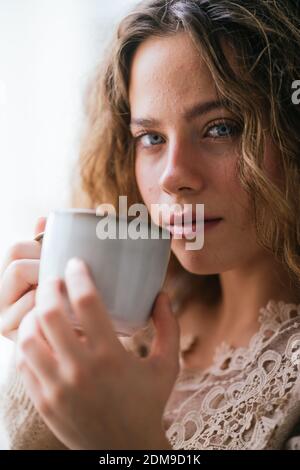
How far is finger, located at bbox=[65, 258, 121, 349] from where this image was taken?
0.53m

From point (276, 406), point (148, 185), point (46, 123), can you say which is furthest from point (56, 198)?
point (276, 406)

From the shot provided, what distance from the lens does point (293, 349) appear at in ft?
2.63

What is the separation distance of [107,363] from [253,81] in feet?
1.46

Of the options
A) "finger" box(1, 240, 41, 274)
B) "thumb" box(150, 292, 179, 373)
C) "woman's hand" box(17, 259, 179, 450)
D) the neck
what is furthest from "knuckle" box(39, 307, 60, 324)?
the neck

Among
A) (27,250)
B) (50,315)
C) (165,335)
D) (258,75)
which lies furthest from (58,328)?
(258,75)

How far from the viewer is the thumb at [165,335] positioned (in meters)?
0.60

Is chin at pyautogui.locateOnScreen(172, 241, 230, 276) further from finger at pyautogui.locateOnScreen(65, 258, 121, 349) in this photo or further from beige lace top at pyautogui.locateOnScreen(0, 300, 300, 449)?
finger at pyautogui.locateOnScreen(65, 258, 121, 349)

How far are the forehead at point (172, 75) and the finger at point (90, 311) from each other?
328 millimetres

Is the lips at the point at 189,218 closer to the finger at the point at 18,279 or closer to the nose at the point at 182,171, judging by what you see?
the nose at the point at 182,171

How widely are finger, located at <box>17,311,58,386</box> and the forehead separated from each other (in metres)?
0.36

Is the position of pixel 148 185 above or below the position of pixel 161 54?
below

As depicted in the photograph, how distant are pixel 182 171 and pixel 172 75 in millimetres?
131

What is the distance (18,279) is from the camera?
74cm
